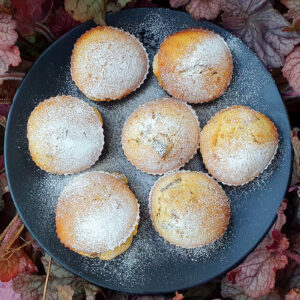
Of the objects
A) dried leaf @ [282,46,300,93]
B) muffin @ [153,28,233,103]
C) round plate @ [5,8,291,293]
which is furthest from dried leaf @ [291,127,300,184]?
muffin @ [153,28,233,103]

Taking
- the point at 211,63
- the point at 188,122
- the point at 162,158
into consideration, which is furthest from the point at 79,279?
the point at 211,63

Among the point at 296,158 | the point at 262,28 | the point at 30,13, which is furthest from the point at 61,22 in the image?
the point at 296,158

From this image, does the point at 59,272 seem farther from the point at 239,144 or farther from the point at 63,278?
the point at 239,144

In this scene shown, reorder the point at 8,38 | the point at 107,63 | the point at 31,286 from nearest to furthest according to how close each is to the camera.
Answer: the point at 8,38, the point at 107,63, the point at 31,286

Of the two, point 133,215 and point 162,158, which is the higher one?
point 162,158

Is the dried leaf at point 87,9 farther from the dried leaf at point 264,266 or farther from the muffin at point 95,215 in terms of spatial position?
the dried leaf at point 264,266

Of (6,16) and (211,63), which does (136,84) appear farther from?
(6,16)
